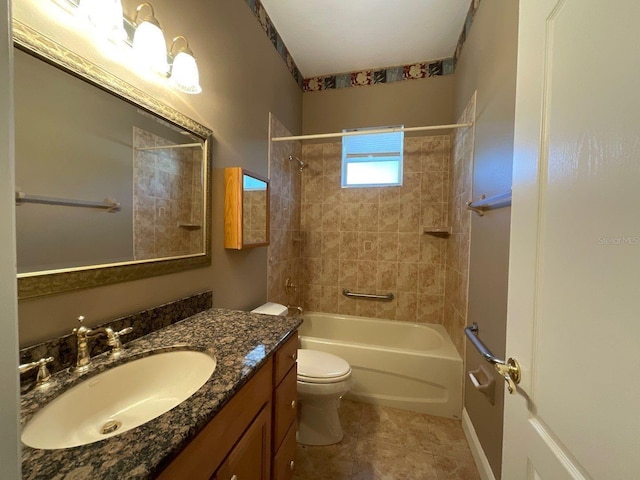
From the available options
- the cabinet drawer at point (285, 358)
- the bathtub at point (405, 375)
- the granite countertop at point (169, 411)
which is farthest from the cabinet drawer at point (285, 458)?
the bathtub at point (405, 375)

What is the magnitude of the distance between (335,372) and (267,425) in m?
0.70

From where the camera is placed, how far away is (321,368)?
1605 mm

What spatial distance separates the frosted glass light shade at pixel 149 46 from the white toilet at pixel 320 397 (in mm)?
1703

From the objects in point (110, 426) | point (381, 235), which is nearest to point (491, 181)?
point (381, 235)

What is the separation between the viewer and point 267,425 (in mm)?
951

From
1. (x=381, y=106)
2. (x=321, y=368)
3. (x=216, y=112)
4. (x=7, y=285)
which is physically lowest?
(x=321, y=368)

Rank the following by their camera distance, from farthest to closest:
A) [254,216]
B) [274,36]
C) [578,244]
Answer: [274,36]
[254,216]
[578,244]

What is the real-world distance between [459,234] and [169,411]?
2.10 meters

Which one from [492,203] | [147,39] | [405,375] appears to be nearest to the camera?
[147,39]

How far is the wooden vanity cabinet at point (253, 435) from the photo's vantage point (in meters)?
0.59

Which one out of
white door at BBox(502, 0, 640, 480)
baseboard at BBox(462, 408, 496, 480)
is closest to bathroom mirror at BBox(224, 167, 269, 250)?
white door at BBox(502, 0, 640, 480)

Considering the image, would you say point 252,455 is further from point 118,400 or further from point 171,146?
point 171,146

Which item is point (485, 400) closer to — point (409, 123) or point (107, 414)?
point (107, 414)

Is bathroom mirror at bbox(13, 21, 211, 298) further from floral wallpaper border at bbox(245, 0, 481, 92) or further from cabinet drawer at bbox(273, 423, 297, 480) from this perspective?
floral wallpaper border at bbox(245, 0, 481, 92)
